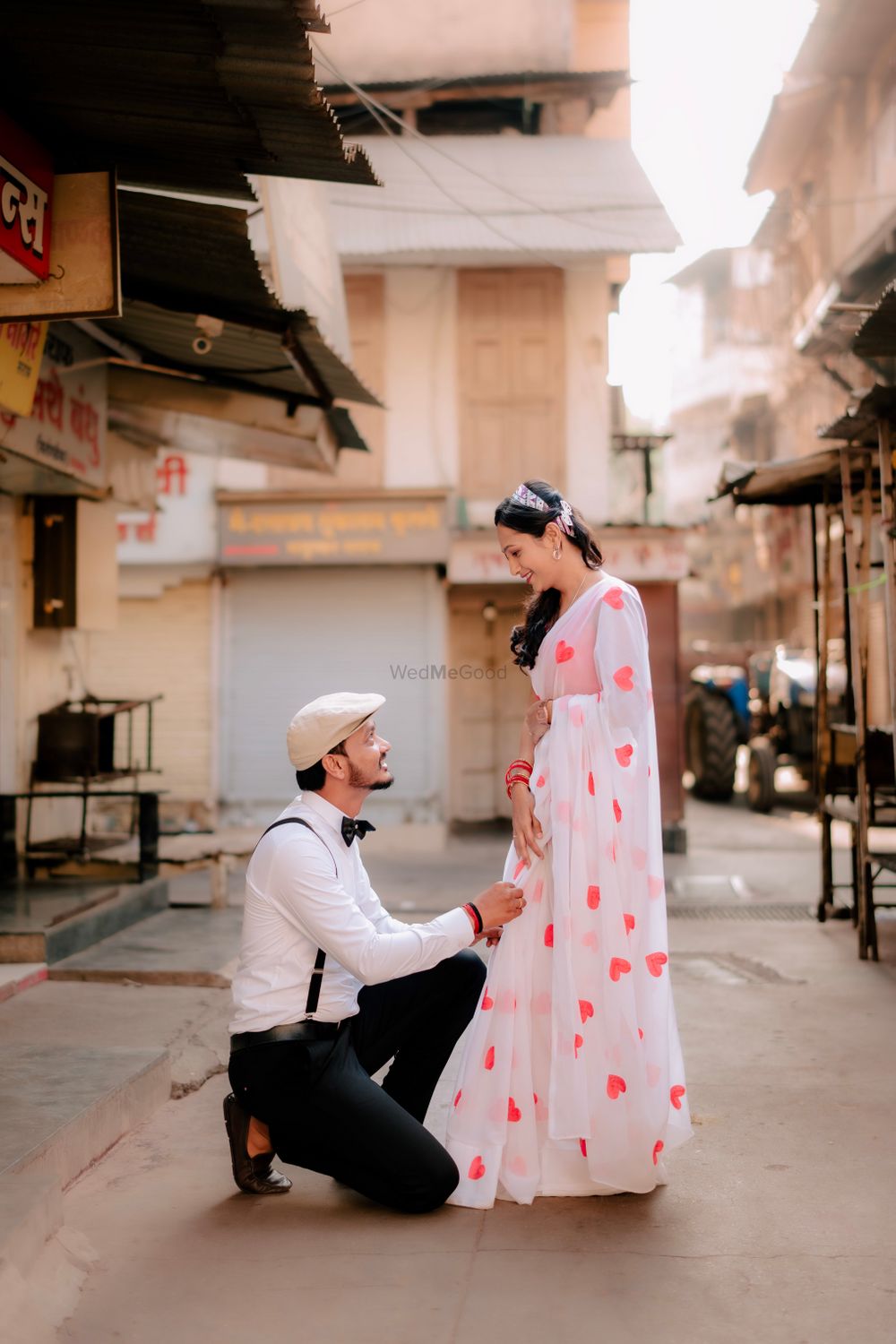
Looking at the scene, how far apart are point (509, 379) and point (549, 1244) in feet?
35.4

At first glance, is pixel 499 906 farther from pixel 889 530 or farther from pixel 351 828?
pixel 889 530

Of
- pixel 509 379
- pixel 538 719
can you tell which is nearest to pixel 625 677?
pixel 538 719

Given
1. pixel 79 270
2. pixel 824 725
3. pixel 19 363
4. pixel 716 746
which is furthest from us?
pixel 716 746

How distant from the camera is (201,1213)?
331 cm

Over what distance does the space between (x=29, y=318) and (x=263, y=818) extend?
928 cm

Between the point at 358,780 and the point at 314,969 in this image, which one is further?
the point at 358,780

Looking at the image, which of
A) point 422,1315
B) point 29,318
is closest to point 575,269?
point 29,318

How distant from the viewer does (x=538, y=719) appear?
3.52 meters

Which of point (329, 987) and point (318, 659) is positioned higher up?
point (318, 659)

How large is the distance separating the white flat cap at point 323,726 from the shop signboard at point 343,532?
9254mm

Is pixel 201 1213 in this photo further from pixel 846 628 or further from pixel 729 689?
pixel 729 689

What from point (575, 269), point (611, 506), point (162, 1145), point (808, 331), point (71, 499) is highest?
point (808, 331)

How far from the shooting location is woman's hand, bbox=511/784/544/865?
3.40m

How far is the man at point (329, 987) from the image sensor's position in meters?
3.17
